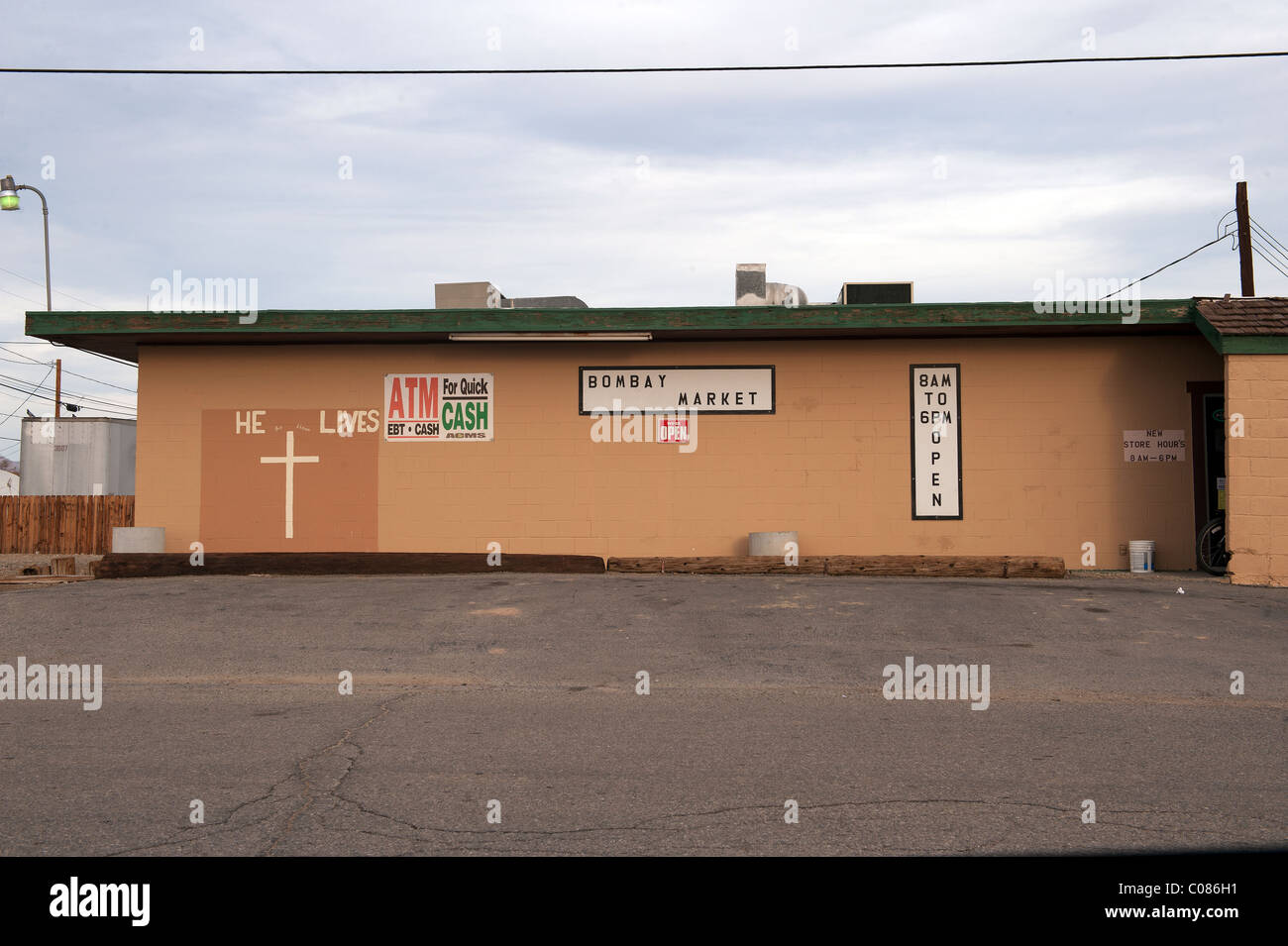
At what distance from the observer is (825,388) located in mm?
16250

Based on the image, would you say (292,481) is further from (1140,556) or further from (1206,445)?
(1206,445)

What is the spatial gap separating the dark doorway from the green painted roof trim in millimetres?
1367

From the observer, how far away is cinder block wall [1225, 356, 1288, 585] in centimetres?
1431

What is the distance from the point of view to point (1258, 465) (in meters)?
14.3

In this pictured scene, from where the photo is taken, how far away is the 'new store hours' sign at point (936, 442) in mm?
16031

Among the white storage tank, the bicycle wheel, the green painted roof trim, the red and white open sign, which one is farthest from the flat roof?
the white storage tank

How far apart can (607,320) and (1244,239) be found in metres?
23.0

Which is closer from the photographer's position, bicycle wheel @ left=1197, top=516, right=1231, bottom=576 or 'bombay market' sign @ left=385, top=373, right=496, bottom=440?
bicycle wheel @ left=1197, top=516, right=1231, bottom=576

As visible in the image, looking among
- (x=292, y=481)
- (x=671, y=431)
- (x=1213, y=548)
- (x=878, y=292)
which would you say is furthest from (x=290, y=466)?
(x=1213, y=548)

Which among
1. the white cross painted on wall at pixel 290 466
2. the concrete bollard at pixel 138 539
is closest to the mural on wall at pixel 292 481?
the white cross painted on wall at pixel 290 466

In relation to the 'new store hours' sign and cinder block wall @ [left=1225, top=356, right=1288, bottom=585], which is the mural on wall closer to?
the 'new store hours' sign

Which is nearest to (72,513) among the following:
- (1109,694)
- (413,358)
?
(413,358)
